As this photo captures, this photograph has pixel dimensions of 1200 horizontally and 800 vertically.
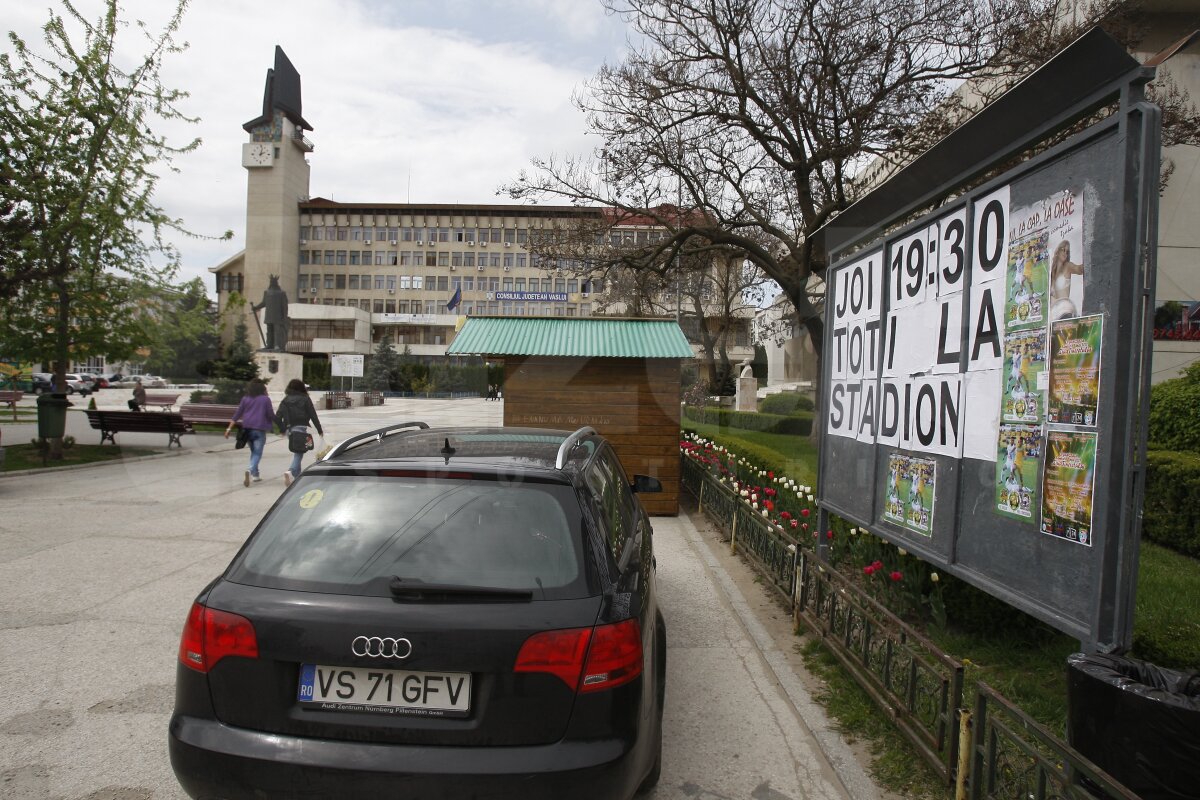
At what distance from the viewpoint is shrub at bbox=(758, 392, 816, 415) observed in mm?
34500

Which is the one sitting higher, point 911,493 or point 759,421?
point 911,493

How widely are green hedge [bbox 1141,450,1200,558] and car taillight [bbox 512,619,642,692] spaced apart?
7461 mm

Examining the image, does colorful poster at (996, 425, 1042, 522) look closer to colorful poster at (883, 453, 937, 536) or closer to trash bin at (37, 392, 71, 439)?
colorful poster at (883, 453, 937, 536)

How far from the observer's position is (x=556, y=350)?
10242 millimetres

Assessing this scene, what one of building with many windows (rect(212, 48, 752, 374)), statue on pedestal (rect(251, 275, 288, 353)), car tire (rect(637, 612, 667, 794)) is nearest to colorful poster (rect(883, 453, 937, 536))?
car tire (rect(637, 612, 667, 794))

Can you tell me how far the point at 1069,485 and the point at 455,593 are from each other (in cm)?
236

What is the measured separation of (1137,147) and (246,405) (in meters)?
12.2

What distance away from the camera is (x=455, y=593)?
8.38 ft

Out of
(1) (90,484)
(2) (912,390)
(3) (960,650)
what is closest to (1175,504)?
(3) (960,650)

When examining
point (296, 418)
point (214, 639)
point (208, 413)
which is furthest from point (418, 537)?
point (208, 413)

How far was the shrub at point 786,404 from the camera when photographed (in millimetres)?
34500

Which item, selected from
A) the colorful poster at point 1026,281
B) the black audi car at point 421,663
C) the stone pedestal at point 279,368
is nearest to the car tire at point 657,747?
the black audi car at point 421,663

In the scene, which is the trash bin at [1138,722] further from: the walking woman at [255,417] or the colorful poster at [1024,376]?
the walking woman at [255,417]

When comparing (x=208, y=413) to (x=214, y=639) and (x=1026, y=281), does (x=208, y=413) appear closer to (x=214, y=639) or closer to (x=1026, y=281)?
(x=214, y=639)
